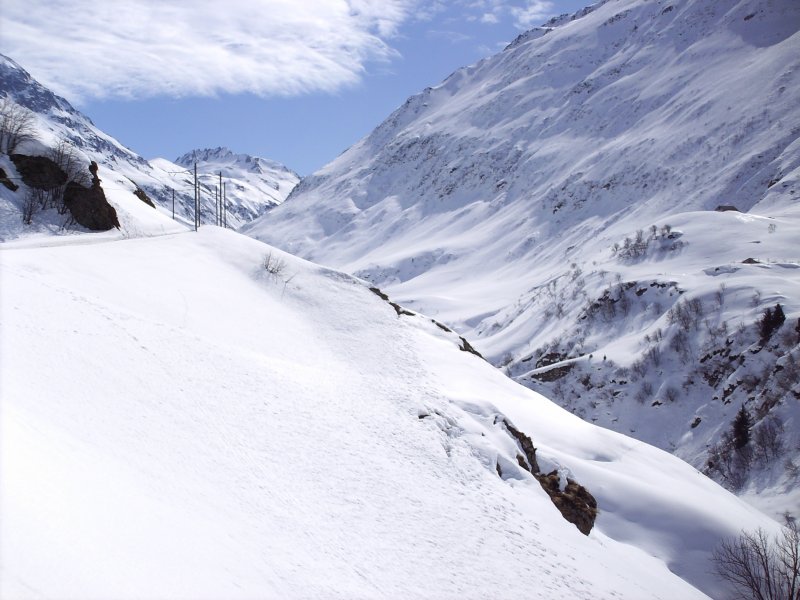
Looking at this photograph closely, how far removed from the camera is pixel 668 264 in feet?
207

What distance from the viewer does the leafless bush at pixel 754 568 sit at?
63.3ft

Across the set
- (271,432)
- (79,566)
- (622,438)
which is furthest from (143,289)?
(622,438)

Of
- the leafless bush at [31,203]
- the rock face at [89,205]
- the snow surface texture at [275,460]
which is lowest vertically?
the snow surface texture at [275,460]

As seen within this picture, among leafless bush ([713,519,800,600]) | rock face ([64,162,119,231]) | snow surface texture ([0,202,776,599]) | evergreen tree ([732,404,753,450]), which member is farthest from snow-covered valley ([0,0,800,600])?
leafless bush ([713,519,800,600])

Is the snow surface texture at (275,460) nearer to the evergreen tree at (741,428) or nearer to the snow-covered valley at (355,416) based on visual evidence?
the snow-covered valley at (355,416)

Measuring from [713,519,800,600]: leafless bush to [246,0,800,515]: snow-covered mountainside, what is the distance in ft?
47.4

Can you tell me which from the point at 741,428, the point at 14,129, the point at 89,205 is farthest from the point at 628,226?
the point at 14,129

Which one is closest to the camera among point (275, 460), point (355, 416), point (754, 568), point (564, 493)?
point (275, 460)

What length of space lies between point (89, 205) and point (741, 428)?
43.4m

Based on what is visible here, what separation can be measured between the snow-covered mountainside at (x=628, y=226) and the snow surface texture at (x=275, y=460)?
19668 millimetres

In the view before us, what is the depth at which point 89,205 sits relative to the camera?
2834 cm

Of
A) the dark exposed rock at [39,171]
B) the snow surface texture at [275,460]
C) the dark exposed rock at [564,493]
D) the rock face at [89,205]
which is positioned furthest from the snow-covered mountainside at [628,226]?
the dark exposed rock at [39,171]

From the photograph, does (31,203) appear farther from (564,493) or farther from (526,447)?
(564,493)

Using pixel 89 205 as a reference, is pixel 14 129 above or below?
above
